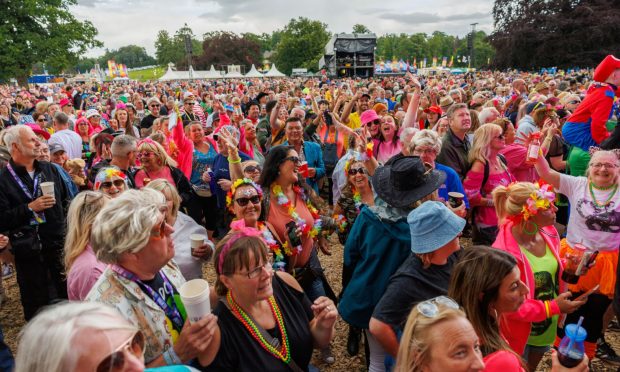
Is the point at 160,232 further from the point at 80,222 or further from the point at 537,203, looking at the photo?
the point at 537,203

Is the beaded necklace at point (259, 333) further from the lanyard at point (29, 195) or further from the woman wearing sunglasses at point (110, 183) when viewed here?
the lanyard at point (29, 195)

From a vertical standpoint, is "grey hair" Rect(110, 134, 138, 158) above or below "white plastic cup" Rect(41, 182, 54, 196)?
above

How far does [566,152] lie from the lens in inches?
219

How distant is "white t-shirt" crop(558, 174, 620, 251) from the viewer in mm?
3223

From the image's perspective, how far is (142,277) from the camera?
1.88m

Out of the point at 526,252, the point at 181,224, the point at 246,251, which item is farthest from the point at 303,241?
the point at 526,252

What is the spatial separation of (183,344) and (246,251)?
1.69 ft

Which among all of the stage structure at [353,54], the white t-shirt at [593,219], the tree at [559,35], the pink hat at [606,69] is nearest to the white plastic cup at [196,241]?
the white t-shirt at [593,219]

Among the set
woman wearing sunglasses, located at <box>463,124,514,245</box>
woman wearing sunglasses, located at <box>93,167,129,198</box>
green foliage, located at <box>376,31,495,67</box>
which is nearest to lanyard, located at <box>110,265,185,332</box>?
woman wearing sunglasses, located at <box>93,167,129,198</box>

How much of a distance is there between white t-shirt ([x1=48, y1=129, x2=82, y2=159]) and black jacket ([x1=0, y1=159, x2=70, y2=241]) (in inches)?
90.1

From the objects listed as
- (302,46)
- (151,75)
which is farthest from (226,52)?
(151,75)

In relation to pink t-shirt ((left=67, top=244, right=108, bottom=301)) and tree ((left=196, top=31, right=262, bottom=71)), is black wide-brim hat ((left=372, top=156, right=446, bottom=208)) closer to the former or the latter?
pink t-shirt ((left=67, top=244, right=108, bottom=301))

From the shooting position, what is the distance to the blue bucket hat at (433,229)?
86.0 inches

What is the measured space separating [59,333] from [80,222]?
1768 millimetres
